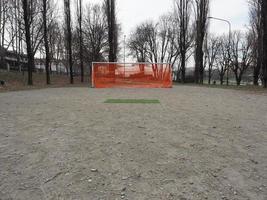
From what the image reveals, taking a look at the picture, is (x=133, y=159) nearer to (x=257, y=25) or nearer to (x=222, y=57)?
(x=257, y=25)

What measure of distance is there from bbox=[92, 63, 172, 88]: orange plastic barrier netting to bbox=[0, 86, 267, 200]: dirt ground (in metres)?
18.4

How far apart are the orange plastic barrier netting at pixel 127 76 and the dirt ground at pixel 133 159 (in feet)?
60.5

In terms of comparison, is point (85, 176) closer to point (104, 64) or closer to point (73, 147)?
point (73, 147)

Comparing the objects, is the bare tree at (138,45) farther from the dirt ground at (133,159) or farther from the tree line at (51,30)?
the dirt ground at (133,159)

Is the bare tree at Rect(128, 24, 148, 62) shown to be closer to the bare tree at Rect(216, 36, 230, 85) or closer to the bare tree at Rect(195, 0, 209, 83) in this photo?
the bare tree at Rect(216, 36, 230, 85)

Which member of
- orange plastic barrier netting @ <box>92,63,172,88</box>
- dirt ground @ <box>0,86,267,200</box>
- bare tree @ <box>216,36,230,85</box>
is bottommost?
dirt ground @ <box>0,86,267,200</box>

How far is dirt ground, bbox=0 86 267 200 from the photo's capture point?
3199 millimetres

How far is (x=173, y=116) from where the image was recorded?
795 centimetres

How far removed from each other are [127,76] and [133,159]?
2173cm

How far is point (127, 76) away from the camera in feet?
84.4

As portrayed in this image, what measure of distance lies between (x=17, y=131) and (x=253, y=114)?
6.38 m

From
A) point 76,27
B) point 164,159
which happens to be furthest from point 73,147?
point 76,27

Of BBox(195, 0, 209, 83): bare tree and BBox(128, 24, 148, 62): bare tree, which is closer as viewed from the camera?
BBox(195, 0, 209, 83): bare tree

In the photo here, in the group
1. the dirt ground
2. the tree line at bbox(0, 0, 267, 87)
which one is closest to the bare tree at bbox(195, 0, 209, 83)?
the tree line at bbox(0, 0, 267, 87)
